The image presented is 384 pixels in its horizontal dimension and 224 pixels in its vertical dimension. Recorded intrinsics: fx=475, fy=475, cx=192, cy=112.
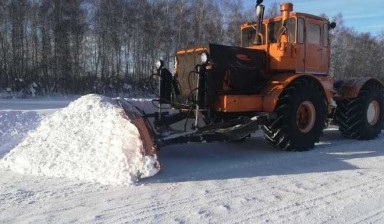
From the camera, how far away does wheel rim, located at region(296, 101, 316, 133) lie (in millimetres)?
8750

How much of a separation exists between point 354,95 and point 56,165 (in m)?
6.63

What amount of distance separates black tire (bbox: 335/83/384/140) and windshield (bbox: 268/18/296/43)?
2.33 metres

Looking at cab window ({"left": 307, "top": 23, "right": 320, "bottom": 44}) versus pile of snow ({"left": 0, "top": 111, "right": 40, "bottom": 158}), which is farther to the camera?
pile of snow ({"left": 0, "top": 111, "right": 40, "bottom": 158})

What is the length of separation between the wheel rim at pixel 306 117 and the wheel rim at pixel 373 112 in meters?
2.39

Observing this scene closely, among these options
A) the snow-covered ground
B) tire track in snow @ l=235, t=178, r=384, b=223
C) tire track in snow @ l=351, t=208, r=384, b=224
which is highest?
the snow-covered ground

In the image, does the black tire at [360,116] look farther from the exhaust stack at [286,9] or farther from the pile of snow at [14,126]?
the pile of snow at [14,126]

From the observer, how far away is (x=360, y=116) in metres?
10.2

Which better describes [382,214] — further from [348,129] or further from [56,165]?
[348,129]

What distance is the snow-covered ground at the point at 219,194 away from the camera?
4.86m

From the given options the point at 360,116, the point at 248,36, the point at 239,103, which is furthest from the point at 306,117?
the point at 248,36

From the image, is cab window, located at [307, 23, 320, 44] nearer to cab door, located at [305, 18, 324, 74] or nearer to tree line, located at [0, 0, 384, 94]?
cab door, located at [305, 18, 324, 74]

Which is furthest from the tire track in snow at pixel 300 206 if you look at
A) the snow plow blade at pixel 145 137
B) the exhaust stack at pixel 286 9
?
the exhaust stack at pixel 286 9

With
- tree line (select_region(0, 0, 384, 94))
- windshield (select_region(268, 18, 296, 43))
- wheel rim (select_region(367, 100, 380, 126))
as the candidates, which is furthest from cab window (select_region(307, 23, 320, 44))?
tree line (select_region(0, 0, 384, 94))

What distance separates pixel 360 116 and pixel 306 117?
1.97 m
